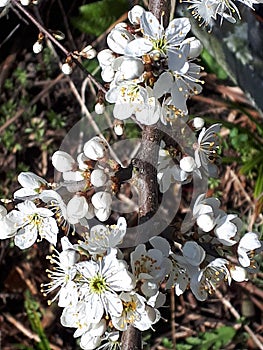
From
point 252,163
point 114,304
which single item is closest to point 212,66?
point 252,163

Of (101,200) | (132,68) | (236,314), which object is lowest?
(236,314)

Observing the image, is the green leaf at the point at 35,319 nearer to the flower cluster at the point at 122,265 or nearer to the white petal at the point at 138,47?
the flower cluster at the point at 122,265

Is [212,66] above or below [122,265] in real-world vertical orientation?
below

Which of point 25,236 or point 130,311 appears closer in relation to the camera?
point 130,311

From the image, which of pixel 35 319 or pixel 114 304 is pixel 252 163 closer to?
pixel 35 319

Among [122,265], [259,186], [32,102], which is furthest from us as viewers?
[32,102]

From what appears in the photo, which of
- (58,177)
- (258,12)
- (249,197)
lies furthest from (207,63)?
(58,177)

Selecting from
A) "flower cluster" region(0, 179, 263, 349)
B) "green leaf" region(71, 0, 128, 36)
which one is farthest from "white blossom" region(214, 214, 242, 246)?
"green leaf" region(71, 0, 128, 36)
